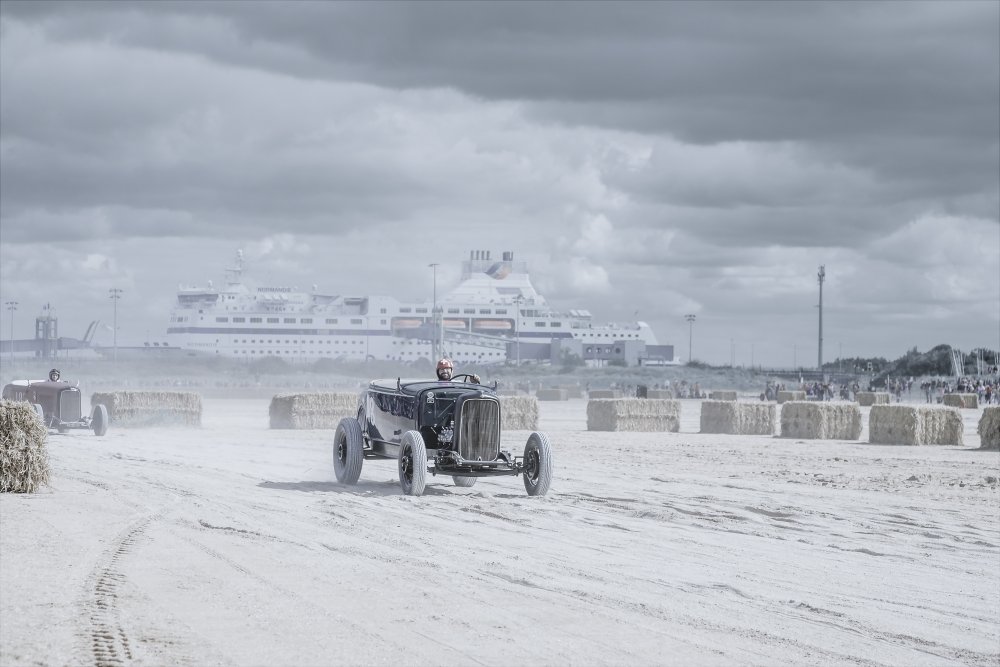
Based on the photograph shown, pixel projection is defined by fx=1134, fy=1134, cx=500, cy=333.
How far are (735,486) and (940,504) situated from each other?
91.1 inches

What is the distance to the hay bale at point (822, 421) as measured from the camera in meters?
23.6

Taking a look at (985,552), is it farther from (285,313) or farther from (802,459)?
(285,313)

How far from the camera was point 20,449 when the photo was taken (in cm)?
978

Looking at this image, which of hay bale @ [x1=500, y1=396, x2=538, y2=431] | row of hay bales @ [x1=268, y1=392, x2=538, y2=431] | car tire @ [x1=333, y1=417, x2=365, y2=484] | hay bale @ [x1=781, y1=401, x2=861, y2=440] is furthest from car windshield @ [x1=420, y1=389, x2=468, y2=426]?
hay bale @ [x1=781, y1=401, x2=861, y2=440]

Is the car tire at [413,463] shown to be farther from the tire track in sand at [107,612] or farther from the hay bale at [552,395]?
the hay bale at [552,395]

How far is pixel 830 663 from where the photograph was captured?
5.03 meters

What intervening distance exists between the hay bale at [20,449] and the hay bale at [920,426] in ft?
54.2

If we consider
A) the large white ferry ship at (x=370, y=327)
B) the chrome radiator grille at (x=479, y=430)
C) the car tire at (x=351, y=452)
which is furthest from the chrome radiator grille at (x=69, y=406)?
the large white ferry ship at (x=370, y=327)

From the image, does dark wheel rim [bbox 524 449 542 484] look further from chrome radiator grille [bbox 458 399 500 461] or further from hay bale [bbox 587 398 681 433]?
hay bale [bbox 587 398 681 433]

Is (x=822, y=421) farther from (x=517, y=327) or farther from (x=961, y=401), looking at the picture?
(x=517, y=327)

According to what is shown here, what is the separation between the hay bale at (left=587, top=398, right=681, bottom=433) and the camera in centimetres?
2630

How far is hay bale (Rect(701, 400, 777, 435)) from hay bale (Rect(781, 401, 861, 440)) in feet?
3.34

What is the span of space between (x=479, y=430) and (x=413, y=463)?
723mm

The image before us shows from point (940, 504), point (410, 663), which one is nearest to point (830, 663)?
point (410, 663)
